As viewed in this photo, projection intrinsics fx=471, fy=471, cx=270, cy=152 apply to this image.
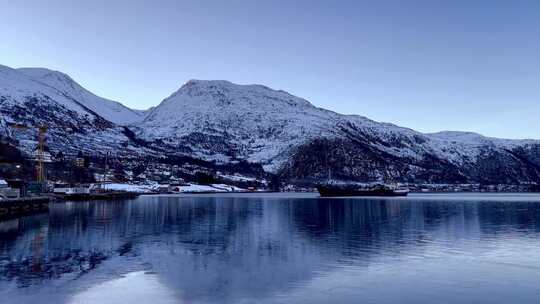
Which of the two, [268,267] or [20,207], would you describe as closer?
[268,267]

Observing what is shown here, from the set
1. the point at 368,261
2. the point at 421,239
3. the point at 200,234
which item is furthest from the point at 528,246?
the point at 200,234

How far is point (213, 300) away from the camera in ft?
74.5

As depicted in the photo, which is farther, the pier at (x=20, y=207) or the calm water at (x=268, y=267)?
the pier at (x=20, y=207)

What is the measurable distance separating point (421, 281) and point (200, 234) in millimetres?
31263

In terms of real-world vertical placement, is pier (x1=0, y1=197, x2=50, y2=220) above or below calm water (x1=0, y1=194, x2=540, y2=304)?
above

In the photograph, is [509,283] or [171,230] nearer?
[509,283]

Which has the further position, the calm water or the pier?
the pier

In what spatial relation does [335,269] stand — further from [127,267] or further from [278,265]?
[127,267]

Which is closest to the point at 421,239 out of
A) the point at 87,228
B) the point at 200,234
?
the point at 200,234

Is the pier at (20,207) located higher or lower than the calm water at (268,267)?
higher

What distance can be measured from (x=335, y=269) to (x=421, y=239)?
20738 mm

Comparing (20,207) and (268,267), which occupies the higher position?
(20,207)

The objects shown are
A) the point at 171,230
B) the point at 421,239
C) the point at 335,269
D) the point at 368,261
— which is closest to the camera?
the point at 335,269

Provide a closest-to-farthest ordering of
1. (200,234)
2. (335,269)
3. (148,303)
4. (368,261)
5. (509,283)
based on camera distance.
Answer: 1. (148,303)
2. (509,283)
3. (335,269)
4. (368,261)
5. (200,234)
